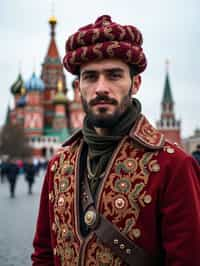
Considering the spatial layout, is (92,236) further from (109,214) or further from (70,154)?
(70,154)

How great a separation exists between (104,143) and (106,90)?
Result: 0.21 m

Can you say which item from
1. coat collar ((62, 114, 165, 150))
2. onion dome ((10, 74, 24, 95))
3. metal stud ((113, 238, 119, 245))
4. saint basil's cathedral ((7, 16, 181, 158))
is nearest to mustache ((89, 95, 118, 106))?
coat collar ((62, 114, 165, 150))

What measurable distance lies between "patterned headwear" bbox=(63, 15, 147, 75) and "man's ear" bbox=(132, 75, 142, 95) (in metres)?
0.04

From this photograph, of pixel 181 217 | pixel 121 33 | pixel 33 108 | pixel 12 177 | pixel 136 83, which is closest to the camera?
pixel 181 217

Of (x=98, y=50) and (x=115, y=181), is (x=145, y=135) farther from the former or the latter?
(x=98, y=50)

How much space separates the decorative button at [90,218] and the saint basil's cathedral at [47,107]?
74.7 meters

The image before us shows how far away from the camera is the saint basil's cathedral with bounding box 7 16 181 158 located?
7856 centimetres

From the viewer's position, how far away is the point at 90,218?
7.00ft

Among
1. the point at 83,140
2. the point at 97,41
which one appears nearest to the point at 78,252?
the point at 83,140

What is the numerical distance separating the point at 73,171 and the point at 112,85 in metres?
0.39

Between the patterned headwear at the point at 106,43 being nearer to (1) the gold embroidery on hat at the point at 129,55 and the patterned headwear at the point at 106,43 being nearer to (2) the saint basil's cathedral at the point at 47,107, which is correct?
(1) the gold embroidery on hat at the point at 129,55

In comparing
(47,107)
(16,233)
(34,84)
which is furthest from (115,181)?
(47,107)

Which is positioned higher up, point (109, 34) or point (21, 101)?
point (21, 101)

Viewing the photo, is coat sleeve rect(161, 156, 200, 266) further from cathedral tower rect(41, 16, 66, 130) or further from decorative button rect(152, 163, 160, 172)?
cathedral tower rect(41, 16, 66, 130)
